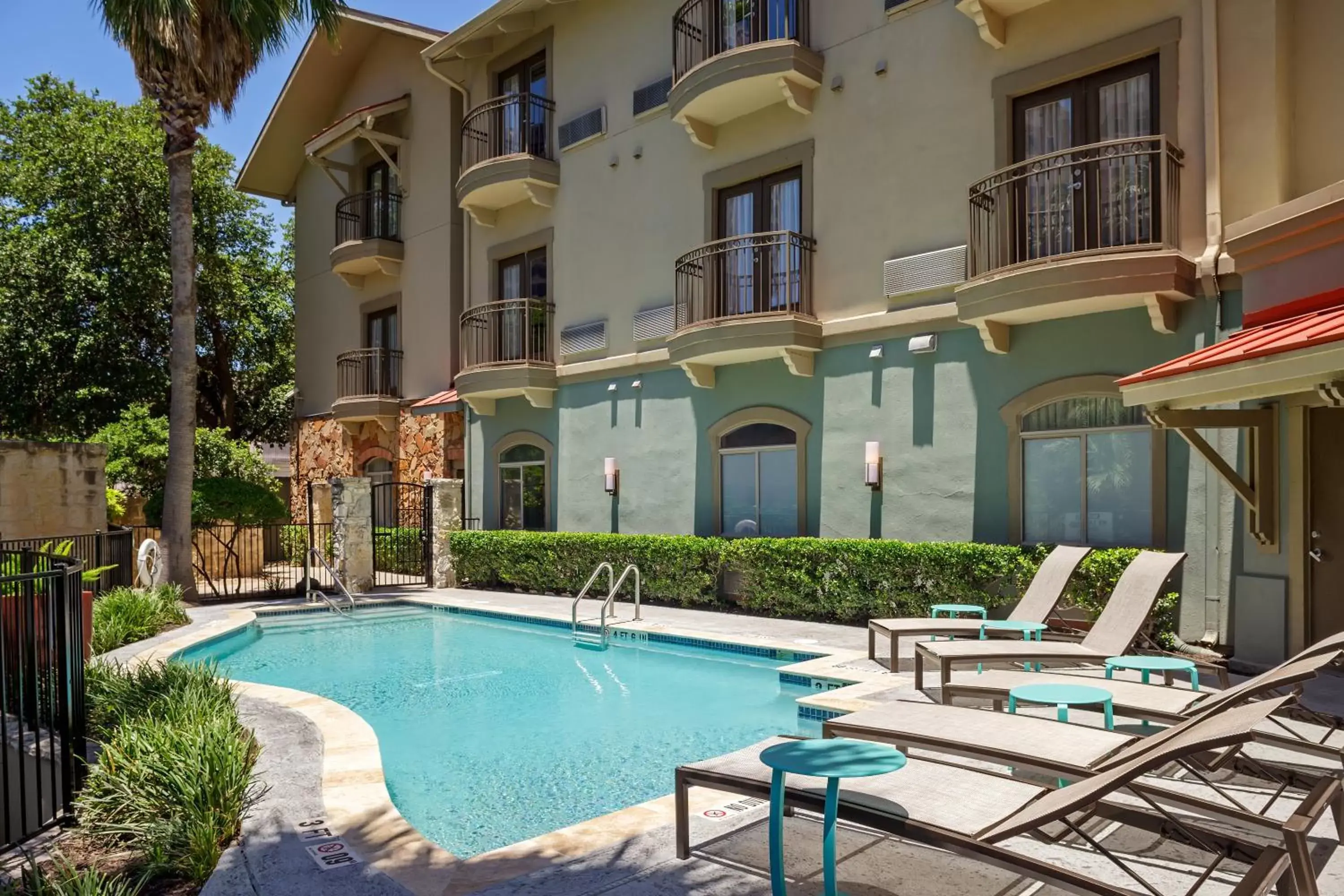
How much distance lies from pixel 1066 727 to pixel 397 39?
22.2 meters

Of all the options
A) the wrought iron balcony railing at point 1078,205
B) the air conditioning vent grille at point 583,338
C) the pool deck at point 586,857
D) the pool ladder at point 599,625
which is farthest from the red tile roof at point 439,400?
the pool deck at point 586,857

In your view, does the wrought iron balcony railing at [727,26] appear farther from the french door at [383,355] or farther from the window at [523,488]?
the french door at [383,355]

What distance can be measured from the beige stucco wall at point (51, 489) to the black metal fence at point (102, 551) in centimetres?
46

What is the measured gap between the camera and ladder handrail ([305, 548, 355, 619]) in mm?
15188

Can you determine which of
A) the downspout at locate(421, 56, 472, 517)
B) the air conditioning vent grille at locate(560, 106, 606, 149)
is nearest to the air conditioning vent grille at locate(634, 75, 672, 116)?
the air conditioning vent grille at locate(560, 106, 606, 149)

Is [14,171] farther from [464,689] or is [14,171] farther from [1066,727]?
[1066,727]

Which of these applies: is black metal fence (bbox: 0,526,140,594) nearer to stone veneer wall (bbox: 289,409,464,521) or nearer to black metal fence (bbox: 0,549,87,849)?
stone veneer wall (bbox: 289,409,464,521)

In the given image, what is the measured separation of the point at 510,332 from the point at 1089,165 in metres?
11.1

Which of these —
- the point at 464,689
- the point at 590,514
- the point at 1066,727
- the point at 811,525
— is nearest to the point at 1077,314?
the point at 811,525

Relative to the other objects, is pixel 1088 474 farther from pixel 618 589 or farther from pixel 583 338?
pixel 583 338

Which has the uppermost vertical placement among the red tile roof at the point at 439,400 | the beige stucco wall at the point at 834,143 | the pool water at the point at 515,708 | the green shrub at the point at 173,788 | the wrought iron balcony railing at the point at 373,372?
the beige stucco wall at the point at 834,143

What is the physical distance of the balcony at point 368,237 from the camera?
2164cm

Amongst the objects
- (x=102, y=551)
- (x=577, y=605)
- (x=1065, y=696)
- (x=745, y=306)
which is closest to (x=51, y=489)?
(x=102, y=551)

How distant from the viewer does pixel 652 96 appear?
16.0 m
